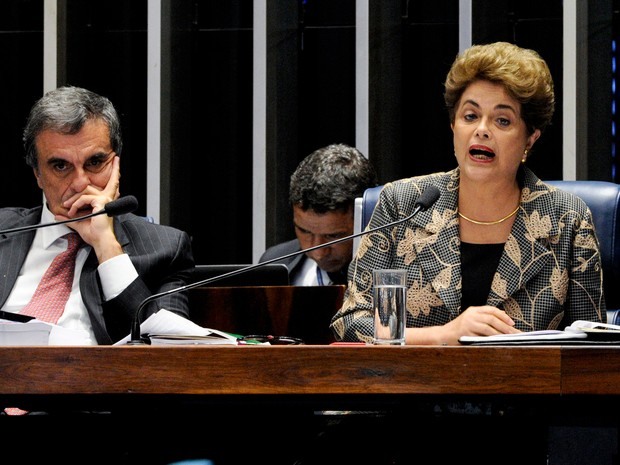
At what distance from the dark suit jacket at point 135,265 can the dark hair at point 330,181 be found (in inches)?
21.7

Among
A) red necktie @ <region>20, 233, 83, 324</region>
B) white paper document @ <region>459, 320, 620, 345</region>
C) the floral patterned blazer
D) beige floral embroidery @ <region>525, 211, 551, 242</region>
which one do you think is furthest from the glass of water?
red necktie @ <region>20, 233, 83, 324</region>

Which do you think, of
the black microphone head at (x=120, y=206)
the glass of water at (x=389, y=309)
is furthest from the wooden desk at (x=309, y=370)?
the black microphone head at (x=120, y=206)

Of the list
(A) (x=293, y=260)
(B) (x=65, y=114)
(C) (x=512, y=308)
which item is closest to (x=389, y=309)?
(C) (x=512, y=308)

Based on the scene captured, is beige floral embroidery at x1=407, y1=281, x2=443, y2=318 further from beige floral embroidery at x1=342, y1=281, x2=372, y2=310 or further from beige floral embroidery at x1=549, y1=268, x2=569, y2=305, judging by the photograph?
beige floral embroidery at x1=549, y1=268, x2=569, y2=305

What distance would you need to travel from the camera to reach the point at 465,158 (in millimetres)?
2375

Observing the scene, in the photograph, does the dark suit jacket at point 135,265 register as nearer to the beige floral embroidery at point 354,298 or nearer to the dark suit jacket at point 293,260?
the beige floral embroidery at point 354,298

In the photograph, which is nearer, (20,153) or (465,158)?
(465,158)

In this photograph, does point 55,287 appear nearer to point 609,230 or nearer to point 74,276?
point 74,276

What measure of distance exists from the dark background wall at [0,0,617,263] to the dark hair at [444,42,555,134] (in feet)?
7.47
